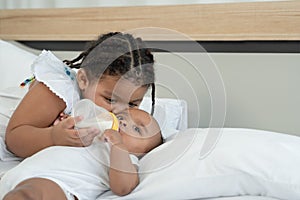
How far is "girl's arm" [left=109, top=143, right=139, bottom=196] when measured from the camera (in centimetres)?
98

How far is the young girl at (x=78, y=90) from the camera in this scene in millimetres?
1085

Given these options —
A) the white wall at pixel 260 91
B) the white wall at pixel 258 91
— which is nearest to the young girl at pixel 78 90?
the white wall at pixel 258 91

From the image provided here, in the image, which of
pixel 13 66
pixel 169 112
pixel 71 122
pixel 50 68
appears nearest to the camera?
pixel 71 122

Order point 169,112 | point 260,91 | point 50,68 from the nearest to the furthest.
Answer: point 50,68, point 169,112, point 260,91

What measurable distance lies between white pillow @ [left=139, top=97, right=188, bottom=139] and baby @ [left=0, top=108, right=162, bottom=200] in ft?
0.92

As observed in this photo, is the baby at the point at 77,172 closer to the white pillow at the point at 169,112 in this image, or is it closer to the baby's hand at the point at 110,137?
the baby's hand at the point at 110,137

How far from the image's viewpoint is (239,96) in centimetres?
161

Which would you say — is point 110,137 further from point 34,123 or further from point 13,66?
point 13,66

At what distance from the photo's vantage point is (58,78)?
1.24m

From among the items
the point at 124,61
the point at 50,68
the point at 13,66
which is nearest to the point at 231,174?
the point at 124,61

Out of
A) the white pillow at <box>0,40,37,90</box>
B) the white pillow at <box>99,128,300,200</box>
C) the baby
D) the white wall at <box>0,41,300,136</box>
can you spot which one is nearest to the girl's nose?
the baby

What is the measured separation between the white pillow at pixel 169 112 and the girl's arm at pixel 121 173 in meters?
0.34

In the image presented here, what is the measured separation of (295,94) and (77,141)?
759 millimetres

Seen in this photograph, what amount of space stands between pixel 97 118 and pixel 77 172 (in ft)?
0.36
